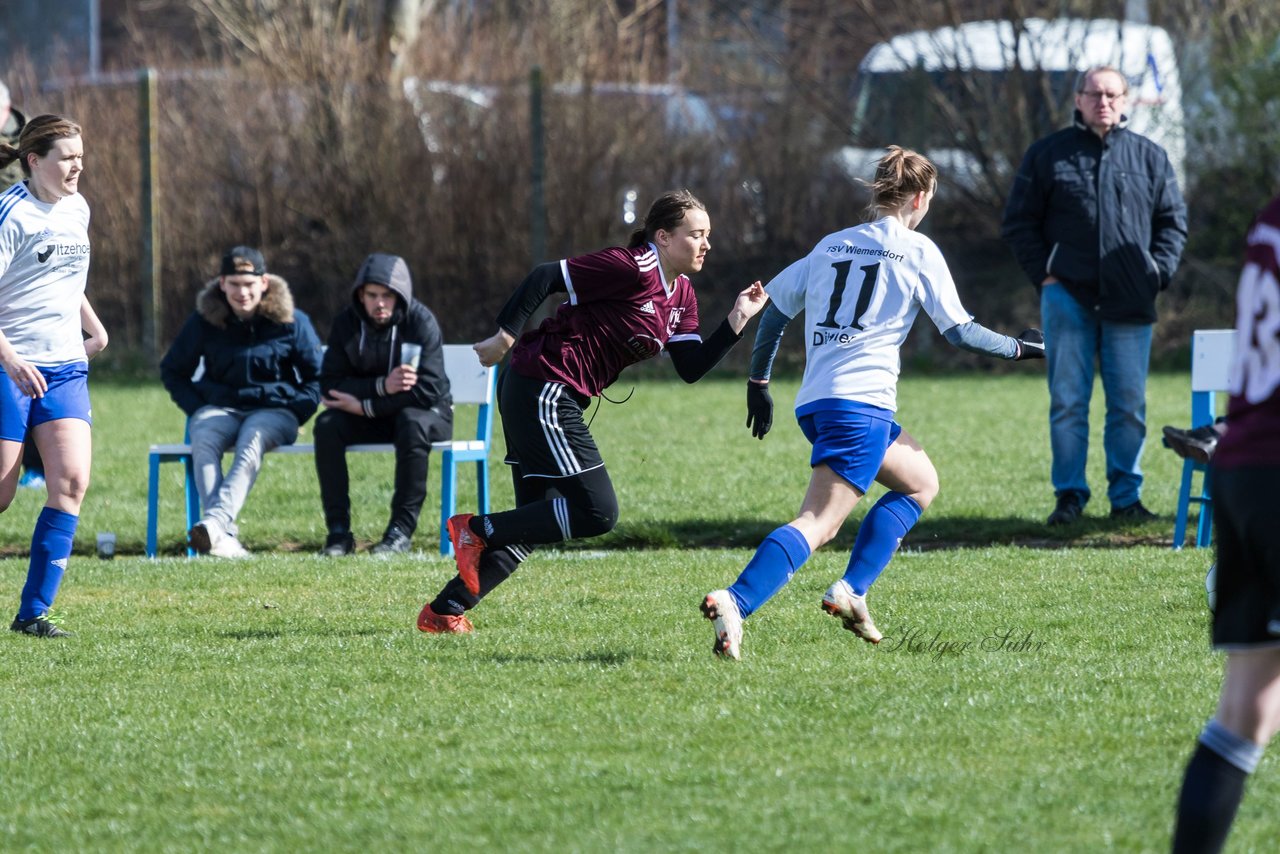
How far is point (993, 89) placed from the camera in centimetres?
1695

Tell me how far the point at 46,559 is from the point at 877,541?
3078mm

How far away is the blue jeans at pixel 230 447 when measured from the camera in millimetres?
9109

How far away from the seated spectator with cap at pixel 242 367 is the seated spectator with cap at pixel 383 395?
0.33 m

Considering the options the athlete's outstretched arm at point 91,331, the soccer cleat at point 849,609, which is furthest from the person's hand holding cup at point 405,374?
the soccer cleat at point 849,609

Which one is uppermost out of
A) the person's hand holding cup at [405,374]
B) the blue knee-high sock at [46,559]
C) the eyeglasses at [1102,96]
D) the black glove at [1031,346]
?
the eyeglasses at [1102,96]

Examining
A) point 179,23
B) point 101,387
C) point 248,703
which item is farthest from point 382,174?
point 248,703

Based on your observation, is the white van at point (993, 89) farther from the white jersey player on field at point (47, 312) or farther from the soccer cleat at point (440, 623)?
the white jersey player on field at point (47, 312)

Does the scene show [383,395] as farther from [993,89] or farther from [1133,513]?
[993,89]

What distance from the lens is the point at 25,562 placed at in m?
8.84

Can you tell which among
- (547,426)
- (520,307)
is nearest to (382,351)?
(547,426)

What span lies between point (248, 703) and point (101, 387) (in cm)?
1181

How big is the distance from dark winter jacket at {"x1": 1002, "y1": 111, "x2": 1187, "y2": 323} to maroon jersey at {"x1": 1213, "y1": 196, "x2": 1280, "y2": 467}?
6.10 metres

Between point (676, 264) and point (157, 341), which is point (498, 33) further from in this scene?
point (676, 264)

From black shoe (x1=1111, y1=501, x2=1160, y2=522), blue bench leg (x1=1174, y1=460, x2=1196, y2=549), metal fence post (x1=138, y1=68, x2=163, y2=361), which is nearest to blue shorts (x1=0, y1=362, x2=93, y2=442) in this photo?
blue bench leg (x1=1174, y1=460, x2=1196, y2=549)
